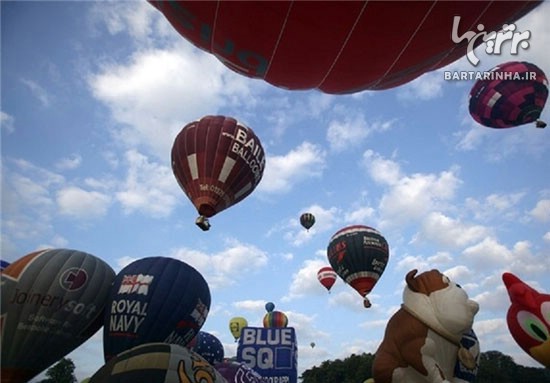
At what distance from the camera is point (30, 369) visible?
9680 millimetres

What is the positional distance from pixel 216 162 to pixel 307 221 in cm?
1696

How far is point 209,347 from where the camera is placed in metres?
20.1

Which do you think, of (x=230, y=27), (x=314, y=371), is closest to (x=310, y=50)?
(x=230, y=27)

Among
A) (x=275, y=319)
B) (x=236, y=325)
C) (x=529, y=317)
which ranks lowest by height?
(x=529, y=317)

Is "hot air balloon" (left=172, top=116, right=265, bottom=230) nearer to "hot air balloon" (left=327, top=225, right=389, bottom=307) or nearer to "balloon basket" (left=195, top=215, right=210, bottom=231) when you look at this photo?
"balloon basket" (left=195, top=215, right=210, bottom=231)

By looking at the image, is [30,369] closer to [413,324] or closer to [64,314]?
[64,314]

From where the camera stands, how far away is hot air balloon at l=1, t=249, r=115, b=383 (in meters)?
9.47

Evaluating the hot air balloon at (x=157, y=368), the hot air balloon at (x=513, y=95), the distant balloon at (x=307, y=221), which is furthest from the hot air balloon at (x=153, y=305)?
the distant balloon at (x=307, y=221)

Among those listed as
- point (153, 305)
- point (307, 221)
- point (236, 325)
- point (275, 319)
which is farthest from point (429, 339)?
point (236, 325)

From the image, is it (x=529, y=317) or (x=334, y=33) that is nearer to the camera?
(x=334, y=33)

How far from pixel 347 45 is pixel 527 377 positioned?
169 feet

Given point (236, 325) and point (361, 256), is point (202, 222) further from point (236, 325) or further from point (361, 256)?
point (236, 325)

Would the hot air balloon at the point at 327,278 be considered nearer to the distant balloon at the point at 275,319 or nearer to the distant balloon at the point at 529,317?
the distant balloon at the point at 275,319

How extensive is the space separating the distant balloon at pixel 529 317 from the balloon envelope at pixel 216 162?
760 cm
